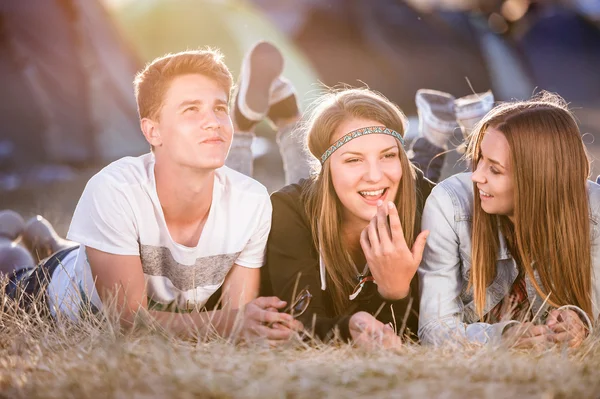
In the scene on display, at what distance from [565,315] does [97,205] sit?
2000 millimetres

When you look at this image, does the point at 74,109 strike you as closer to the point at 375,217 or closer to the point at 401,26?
the point at 401,26

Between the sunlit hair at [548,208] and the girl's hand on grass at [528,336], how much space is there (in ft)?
0.87

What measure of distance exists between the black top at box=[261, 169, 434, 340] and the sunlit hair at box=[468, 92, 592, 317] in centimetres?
40

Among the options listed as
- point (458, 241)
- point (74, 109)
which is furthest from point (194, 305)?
point (74, 109)

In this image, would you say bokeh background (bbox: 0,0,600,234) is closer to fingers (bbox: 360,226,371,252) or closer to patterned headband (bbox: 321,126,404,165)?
patterned headband (bbox: 321,126,404,165)

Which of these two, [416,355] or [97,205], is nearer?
[416,355]

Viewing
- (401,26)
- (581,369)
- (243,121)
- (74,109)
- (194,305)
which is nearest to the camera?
(581,369)

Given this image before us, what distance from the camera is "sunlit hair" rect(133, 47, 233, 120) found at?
3.47m

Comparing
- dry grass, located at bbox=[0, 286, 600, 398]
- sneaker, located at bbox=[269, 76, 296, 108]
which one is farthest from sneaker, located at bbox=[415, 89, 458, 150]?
dry grass, located at bbox=[0, 286, 600, 398]

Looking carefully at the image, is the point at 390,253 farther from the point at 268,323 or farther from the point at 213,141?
the point at 213,141

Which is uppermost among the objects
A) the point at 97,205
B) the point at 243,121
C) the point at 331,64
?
the point at 331,64

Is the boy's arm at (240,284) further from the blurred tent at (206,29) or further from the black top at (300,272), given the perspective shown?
the blurred tent at (206,29)

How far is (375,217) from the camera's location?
3.24 meters

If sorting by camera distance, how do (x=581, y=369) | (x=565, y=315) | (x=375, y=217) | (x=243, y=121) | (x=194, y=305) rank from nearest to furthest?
(x=581, y=369) < (x=565, y=315) < (x=375, y=217) < (x=194, y=305) < (x=243, y=121)
